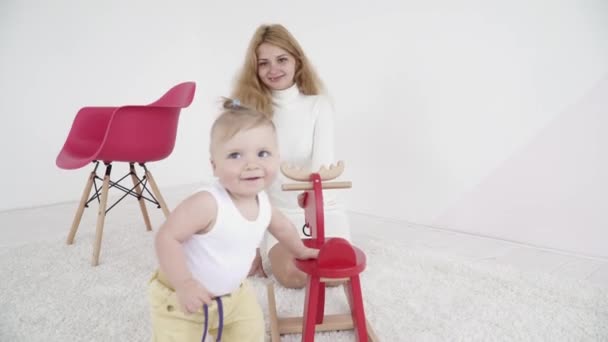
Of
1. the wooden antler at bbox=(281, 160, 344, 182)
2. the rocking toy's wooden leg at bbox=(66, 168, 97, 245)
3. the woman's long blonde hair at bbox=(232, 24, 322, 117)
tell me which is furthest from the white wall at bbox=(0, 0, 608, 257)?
the rocking toy's wooden leg at bbox=(66, 168, 97, 245)

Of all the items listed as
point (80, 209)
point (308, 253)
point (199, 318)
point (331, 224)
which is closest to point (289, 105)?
point (331, 224)

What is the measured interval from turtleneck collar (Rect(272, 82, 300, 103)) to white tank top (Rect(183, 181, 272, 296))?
2.24 ft

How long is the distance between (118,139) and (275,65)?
2.29ft

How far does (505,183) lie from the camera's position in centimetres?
164

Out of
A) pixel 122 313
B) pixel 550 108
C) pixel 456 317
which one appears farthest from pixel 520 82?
pixel 122 313

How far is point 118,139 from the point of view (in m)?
1.58

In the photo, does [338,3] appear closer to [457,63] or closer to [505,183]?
[457,63]

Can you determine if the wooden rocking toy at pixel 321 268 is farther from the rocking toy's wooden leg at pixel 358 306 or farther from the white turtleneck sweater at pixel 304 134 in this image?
the white turtleneck sweater at pixel 304 134

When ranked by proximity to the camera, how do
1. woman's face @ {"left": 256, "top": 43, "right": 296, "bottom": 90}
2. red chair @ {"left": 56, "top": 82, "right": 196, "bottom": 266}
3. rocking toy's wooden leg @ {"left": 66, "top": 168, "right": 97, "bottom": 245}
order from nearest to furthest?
woman's face @ {"left": 256, "top": 43, "right": 296, "bottom": 90}
red chair @ {"left": 56, "top": 82, "right": 196, "bottom": 266}
rocking toy's wooden leg @ {"left": 66, "top": 168, "right": 97, "bottom": 245}

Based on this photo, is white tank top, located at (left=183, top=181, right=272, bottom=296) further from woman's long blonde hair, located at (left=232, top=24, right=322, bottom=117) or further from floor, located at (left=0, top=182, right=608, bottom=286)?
floor, located at (left=0, top=182, right=608, bottom=286)

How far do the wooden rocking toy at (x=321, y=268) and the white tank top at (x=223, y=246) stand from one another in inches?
5.0

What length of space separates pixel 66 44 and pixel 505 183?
272 centimetres

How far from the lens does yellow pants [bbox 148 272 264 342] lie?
77 centimetres

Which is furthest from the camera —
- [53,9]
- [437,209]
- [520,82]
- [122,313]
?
[53,9]
